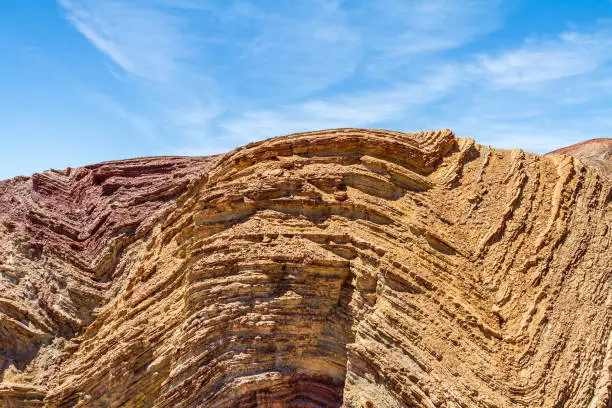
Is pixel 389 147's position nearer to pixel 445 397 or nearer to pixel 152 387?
pixel 445 397

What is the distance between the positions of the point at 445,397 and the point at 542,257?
5291mm

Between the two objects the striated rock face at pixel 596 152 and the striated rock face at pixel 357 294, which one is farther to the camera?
the striated rock face at pixel 596 152

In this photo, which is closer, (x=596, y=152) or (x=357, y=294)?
(x=357, y=294)

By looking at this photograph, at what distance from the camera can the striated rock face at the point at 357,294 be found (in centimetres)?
1504

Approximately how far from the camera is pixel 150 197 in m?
27.7

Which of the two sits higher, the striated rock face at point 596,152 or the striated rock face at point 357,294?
the striated rock face at point 596,152

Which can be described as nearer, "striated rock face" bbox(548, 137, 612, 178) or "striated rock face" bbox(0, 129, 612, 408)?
"striated rock face" bbox(0, 129, 612, 408)

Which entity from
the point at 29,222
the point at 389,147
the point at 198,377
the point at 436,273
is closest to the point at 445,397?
the point at 436,273

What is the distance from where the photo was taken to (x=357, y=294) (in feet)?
55.5

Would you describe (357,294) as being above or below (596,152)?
below

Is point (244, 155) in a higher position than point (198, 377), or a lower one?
higher

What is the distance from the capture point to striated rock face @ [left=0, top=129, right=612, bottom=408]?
15.0 meters

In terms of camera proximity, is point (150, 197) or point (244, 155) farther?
point (150, 197)

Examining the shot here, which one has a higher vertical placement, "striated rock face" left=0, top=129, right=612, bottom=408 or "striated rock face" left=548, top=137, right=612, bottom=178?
"striated rock face" left=548, top=137, right=612, bottom=178
